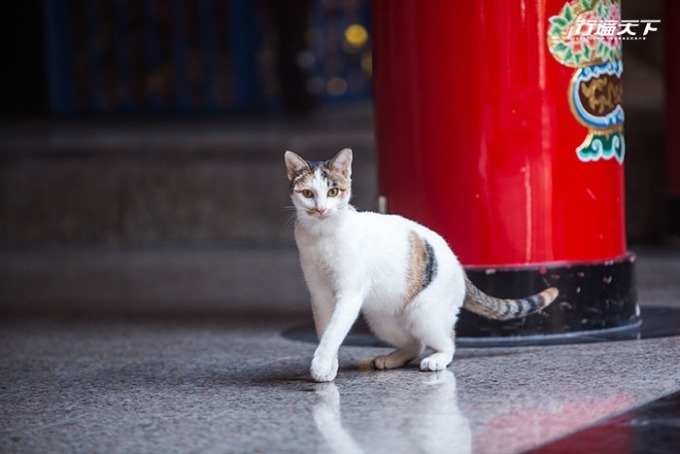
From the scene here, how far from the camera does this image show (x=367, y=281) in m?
2.96

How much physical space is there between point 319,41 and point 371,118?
1530mm

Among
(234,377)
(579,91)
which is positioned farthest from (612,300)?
(234,377)

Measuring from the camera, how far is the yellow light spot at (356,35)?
8.98 metres

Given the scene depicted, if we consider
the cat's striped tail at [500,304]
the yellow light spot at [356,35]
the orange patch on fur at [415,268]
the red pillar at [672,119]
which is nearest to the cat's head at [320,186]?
the orange patch on fur at [415,268]

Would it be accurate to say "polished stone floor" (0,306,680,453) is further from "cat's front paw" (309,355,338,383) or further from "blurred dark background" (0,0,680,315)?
"blurred dark background" (0,0,680,315)

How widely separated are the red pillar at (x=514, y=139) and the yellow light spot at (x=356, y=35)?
5.49m

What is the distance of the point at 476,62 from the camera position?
134 inches

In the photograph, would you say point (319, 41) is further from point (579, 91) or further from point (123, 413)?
point (123, 413)

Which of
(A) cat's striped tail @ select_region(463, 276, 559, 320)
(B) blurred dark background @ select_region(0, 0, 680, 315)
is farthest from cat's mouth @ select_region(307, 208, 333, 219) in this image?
(B) blurred dark background @ select_region(0, 0, 680, 315)

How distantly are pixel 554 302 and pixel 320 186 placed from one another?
956mm

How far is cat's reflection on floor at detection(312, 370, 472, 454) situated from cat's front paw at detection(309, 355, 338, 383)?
2cm

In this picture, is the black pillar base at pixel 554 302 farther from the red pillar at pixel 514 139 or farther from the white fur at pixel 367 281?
the white fur at pixel 367 281

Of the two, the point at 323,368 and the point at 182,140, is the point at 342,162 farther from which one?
the point at 182,140

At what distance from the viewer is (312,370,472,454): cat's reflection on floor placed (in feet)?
7.53
